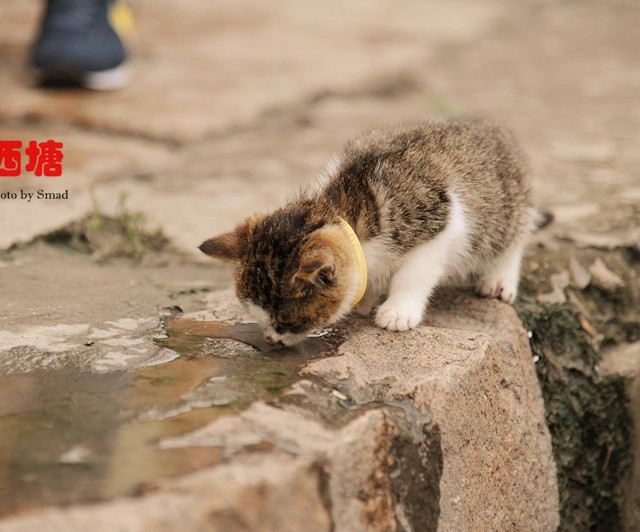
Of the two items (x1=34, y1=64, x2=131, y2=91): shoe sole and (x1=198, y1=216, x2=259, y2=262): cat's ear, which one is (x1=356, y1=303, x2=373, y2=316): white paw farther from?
(x1=34, y1=64, x2=131, y2=91): shoe sole

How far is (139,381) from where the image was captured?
6.67 feet

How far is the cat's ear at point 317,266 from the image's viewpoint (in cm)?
226

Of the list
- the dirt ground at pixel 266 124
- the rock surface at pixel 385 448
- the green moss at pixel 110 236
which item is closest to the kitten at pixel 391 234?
the rock surface at pixel 385 448

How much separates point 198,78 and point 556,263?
2904 mm

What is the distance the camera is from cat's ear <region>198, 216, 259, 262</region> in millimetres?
2420

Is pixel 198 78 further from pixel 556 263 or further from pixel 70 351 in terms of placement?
pixel 70 351

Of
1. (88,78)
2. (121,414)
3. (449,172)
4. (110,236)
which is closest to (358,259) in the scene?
(449,172)

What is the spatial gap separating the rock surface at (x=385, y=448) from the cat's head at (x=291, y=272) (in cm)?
13

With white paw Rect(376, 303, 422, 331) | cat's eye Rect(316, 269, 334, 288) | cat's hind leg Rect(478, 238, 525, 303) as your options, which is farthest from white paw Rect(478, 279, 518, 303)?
cat's eye Rect(316, 269, 334, 288)

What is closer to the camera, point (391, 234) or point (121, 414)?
point (121, 414)

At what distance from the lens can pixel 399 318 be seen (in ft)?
8.19

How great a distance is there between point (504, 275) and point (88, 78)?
2.96 m

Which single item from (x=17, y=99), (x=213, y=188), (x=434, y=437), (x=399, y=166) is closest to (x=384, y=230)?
(x=399, y=166)

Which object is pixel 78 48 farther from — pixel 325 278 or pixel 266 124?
pixel 325 278
